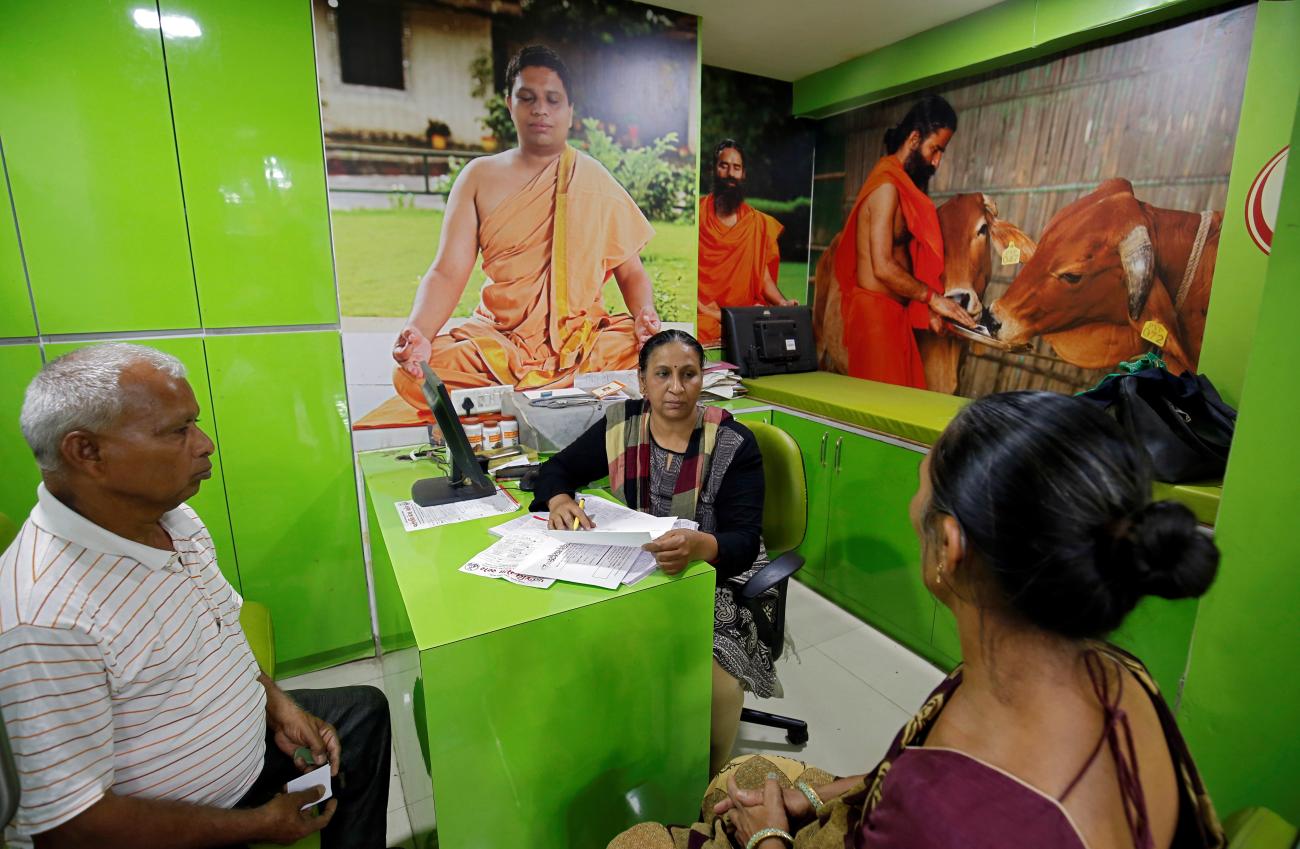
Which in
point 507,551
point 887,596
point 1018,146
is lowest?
point 887,596

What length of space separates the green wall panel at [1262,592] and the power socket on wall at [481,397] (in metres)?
2.40

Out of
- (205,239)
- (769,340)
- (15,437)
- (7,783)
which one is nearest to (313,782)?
(7,783)

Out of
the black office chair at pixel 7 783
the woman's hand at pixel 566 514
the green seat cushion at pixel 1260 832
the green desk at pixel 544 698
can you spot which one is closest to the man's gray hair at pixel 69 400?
the black office chair at pixel 7 783

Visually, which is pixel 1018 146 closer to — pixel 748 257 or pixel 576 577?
pixel 748 257

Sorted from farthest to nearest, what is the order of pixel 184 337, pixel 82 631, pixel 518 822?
pixel 184 337 → pixel 518 822 → pixel 82 631

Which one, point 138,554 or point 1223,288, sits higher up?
point 1223,288

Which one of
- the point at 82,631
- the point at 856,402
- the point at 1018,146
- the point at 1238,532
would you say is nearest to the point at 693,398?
the point at 856,402

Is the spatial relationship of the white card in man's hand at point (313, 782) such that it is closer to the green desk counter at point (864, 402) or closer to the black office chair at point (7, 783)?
the black office chair at point (7, 783)

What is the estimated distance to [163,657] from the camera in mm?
1060

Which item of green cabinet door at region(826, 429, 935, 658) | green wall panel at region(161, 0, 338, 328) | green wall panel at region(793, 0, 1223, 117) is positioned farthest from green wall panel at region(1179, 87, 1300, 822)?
green wall panel at region(161, 0, 338, 328)

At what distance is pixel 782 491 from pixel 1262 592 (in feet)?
3.80

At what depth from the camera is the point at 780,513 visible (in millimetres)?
2062

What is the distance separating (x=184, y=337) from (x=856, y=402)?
2.69m

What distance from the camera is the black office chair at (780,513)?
1886 millimetres
